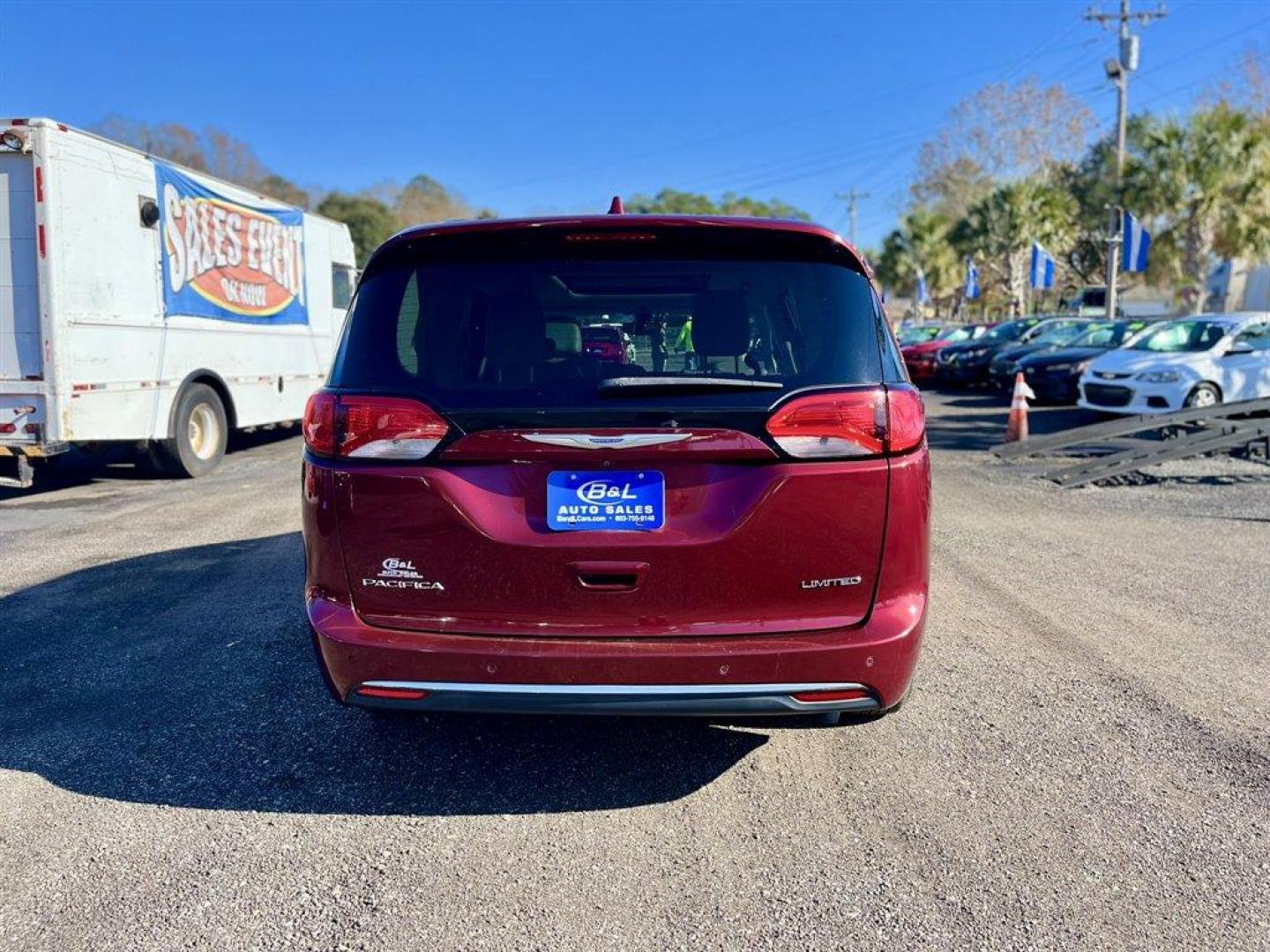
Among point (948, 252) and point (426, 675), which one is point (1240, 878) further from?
point (948, 252)

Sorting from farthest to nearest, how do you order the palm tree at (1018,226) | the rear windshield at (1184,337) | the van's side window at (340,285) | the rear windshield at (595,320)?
the palm tree at (1018,226)
the van's side window at (340,285)
the rear windshield at (1184,337)
the rear windshield at (595,320)

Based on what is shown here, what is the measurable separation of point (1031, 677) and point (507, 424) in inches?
112

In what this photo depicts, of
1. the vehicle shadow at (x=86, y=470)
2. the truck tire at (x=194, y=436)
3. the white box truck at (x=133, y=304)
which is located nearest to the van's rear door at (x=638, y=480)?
the white box truck at (x=133, y=304)

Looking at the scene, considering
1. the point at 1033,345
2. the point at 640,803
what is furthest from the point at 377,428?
the point at 1033,345

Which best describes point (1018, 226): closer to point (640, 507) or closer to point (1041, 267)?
point (1041, 267)

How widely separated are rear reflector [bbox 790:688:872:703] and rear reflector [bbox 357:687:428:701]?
113cm

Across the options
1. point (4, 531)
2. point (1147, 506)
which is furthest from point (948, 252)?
point (4, 531)

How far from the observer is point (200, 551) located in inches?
276

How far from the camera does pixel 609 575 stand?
9.53 feet

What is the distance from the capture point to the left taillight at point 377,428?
2.94 meters

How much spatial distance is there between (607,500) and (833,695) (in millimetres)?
899

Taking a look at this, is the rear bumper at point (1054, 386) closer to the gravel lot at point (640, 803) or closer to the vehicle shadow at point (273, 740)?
the gravel lot at point (640, 803)

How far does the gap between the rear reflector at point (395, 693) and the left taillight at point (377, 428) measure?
0.71m

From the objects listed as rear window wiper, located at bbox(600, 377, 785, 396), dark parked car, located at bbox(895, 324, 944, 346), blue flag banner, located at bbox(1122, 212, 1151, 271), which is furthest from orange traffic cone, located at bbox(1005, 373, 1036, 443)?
blue flag banner, located at bbox(1122, 212, 1151, 271)
